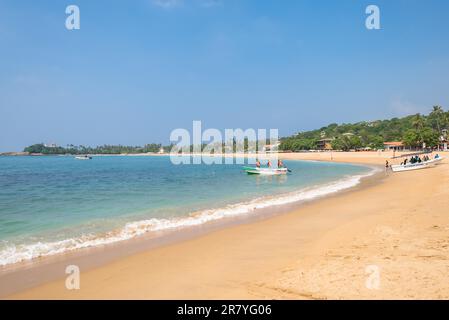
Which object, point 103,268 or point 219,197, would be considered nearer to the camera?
point 103,268

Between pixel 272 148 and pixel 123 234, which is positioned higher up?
pixel 272 148

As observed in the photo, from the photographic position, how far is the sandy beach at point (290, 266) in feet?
18.2

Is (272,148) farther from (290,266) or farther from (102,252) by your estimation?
(290,266)

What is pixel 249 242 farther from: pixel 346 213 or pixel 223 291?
pixel 346 213

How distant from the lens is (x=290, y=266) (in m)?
6.91

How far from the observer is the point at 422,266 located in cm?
627

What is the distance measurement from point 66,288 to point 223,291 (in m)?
3.07

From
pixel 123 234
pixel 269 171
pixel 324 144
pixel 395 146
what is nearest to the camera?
pixel 123 234

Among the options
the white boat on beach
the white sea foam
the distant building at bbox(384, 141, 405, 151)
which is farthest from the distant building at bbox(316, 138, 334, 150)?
the white sea foam

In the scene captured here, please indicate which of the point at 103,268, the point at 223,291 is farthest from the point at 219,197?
the point at 223,291

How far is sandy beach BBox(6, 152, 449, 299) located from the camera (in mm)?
5539

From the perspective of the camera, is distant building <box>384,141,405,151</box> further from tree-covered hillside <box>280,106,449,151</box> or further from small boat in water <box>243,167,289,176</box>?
small boat in water <box>243,167,289,176</box>

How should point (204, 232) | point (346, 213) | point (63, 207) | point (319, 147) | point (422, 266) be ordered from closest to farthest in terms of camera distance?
point (422, 266)
point (204, 232)
point (346, 213)
point (63, 207)
point (319, 147)

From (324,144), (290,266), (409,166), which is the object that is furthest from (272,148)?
(290,266)
